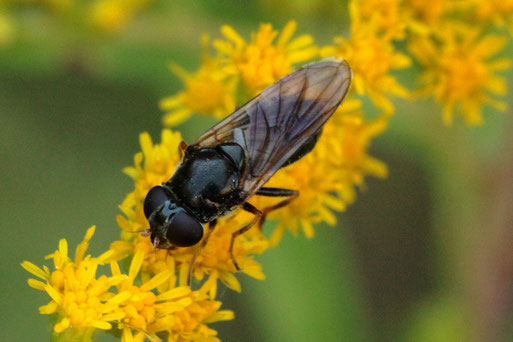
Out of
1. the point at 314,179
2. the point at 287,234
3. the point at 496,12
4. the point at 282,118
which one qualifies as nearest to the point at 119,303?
the point at 282,118

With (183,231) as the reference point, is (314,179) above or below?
above

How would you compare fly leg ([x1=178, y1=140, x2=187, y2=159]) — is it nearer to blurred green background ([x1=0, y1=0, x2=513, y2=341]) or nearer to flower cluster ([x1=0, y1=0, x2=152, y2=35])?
blurred green background ([x1=0, y1=0, x2=513, y2=341])

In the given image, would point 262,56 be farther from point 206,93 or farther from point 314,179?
point 314,179

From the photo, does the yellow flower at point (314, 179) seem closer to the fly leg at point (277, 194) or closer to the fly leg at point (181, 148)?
the fly leg at point (277, 194)

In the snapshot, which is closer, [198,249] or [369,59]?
[198,249]

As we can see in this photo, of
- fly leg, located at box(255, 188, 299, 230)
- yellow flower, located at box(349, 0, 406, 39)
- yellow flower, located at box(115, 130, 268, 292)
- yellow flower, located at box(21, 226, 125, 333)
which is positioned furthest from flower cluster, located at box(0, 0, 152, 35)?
yellow flower, located at box(21, 226, 125, 333)

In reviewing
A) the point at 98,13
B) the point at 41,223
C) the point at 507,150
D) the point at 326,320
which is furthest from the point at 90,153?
the point at 507,150

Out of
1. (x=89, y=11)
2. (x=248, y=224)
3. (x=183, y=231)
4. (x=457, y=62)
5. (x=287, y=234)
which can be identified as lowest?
(x=183, y=231)

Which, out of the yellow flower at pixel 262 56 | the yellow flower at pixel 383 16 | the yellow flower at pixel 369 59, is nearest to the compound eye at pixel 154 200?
the yellow flower at pixel 262 56
